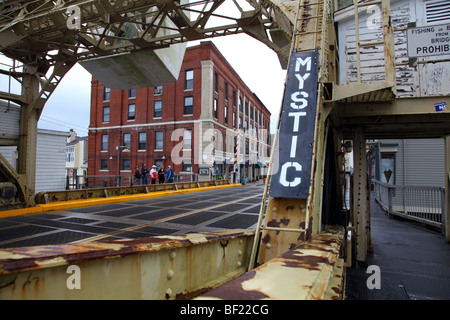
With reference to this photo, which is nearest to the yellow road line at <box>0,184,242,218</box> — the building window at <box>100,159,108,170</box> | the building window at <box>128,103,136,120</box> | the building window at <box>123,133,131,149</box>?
the building window at <box>123,133,131,149</box>

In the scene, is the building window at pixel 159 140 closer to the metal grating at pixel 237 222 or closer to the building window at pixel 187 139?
the building window at pixel 187 139

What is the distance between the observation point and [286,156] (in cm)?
353

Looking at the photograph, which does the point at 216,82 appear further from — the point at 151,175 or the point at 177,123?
the point at 151,175

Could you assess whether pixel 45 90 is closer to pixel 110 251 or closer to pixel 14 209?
pixel 14 209

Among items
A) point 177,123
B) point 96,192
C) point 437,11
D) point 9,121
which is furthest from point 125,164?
point 437,11

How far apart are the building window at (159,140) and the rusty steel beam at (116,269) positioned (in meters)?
32.1

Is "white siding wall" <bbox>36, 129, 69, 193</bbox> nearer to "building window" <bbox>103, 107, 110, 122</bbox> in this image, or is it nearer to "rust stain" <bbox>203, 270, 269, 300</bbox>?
"rust stain" <bbox>203, 270, 269, 300</bbox>

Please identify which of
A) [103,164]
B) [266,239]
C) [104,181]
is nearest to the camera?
[266,239]

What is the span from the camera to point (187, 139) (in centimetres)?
3291

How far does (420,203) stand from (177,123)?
26.7 meters

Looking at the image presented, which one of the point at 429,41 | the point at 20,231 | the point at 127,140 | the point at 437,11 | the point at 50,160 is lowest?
the point at 20,231

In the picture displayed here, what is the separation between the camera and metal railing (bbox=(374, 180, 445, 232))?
32.3 feet

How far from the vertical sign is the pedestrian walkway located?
7.95ft
